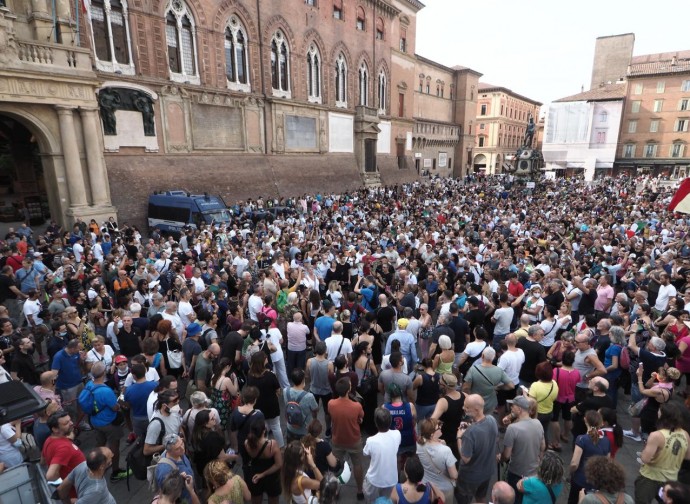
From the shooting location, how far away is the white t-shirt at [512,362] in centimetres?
481

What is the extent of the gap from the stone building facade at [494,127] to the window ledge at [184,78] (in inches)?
1967

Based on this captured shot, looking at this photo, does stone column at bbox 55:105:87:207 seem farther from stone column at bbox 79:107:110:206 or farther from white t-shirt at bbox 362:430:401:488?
white t-shirt at bbox 362:430:401:488

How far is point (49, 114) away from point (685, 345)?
19.0 metres

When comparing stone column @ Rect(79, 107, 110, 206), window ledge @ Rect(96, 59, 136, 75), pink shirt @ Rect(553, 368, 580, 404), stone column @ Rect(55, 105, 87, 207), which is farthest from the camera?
window ledge @ Rect(96, 59, 136, 75)

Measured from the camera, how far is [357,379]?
461 cm

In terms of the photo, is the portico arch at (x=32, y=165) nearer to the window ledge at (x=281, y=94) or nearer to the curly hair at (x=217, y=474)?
the window ledge at (x=281, y=94)

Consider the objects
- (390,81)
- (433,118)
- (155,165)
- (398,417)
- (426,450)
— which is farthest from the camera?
(433,118)

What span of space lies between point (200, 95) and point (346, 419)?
20627 millimetres

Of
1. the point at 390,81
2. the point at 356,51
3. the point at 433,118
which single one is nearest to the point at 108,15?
the point at 356,51

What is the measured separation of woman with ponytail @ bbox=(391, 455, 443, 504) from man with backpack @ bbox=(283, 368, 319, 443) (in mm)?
1142

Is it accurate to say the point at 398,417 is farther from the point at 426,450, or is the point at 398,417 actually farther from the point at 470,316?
the point at 470,316

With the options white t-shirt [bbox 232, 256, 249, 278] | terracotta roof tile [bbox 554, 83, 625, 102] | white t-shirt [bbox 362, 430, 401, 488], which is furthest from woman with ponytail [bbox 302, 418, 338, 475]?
terracotta roof tile [bbox 554, 83, 625, 102]

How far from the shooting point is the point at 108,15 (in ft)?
55.2

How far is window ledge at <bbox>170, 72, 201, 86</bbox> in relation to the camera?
1936 centimetres
